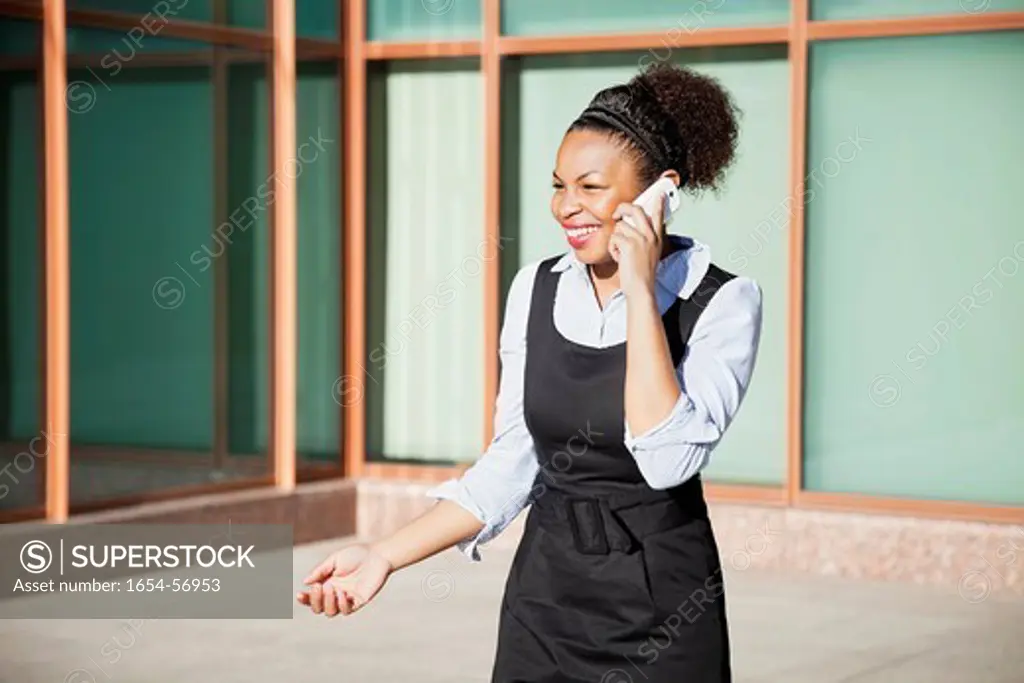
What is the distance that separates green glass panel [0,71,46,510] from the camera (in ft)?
30.3

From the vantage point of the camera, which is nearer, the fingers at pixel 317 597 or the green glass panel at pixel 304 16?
the fingers at pixel 317 597

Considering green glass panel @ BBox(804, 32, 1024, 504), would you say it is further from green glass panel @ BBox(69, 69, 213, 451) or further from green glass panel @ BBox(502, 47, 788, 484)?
green glass panel @ BBox(69, 69, 213, 451)

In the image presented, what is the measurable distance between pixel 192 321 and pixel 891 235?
3.70m

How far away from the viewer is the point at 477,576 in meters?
10.1

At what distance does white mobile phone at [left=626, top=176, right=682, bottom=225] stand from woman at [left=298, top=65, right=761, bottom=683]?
0.09 ft

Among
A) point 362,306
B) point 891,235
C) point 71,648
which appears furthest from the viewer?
point 362,306

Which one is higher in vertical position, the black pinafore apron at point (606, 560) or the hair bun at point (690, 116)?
the hair bun at point (690, 116)

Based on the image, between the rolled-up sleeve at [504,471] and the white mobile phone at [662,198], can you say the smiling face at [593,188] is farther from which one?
the rolled-up sleeve at [504,471]

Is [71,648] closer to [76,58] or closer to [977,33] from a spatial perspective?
[76,58]

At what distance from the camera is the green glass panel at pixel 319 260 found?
11.1m

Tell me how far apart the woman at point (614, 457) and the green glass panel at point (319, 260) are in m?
7.95

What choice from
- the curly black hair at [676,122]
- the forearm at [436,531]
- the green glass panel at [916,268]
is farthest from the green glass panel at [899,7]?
the forearm at [436,531]

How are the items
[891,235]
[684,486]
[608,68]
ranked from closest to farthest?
[684,486], [891,235], [608,68]

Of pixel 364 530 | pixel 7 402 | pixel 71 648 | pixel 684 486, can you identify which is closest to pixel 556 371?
pixel 684 486
